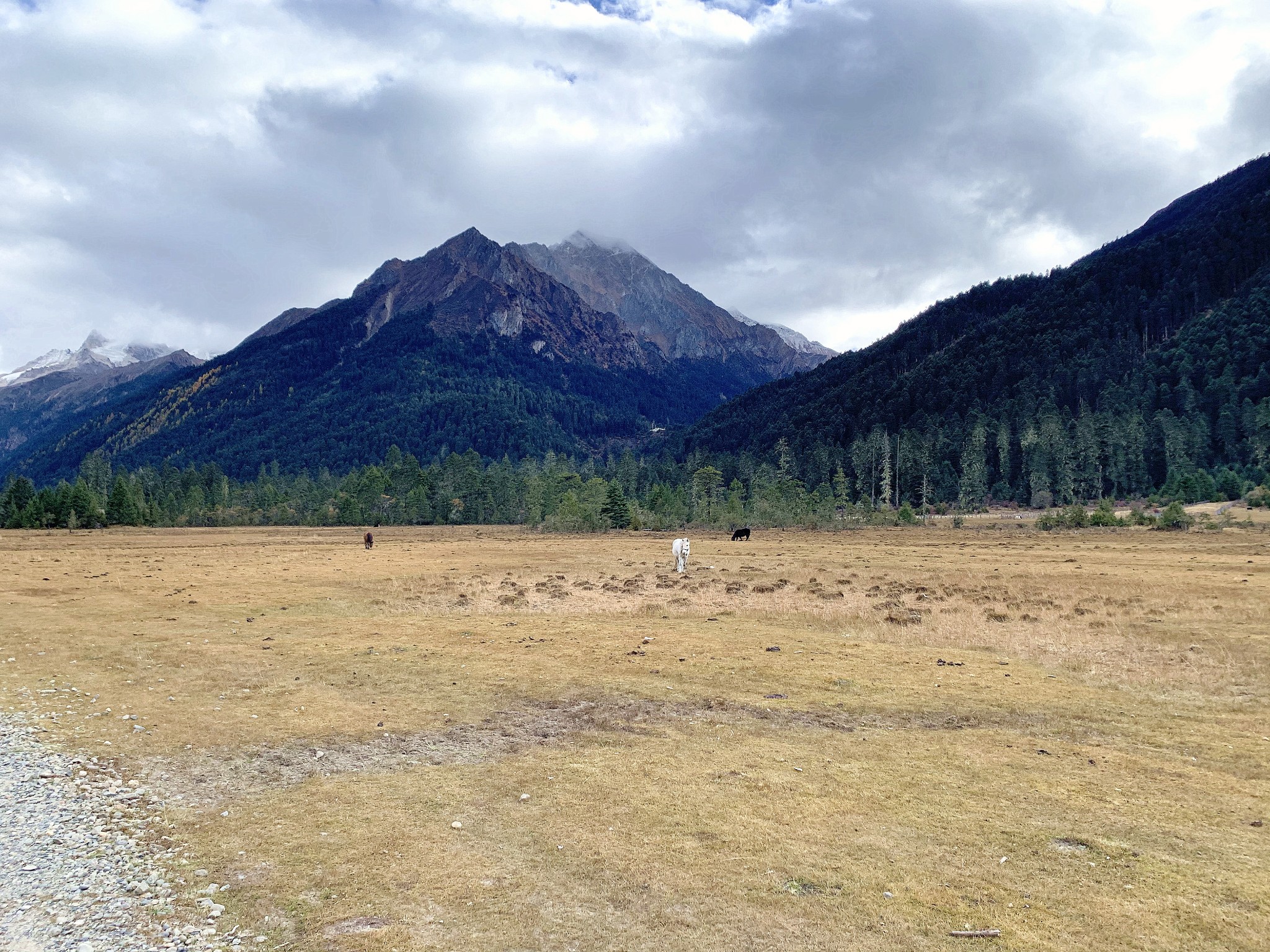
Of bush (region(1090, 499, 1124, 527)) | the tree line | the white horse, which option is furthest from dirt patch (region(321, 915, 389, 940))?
the tree line

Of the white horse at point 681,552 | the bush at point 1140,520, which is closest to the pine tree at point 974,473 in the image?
the bush at point 1140,520

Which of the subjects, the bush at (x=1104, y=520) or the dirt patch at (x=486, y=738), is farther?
the bush at (x=1104, y=520)

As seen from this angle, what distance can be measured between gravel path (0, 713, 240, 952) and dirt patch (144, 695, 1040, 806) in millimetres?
890

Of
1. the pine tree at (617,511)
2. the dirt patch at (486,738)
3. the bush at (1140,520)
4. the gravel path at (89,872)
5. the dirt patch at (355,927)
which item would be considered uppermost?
the pine tree at (617,511)

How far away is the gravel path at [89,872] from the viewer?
262 inches

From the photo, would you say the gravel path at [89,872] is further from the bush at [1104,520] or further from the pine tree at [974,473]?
the pine tree at [974,473]

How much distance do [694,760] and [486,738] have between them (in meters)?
4.17

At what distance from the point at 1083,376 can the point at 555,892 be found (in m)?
197

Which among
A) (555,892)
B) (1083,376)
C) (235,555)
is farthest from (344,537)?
(1083,376)

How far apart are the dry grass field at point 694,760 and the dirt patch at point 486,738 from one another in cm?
8

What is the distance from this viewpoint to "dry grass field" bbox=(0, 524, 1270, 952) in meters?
7.28

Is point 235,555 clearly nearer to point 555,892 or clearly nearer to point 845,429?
point 555,892

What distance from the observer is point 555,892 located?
758 cm

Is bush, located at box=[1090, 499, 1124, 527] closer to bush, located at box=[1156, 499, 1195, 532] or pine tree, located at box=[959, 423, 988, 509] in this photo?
bush, located at box=[1156, 499, 1195, 532]
